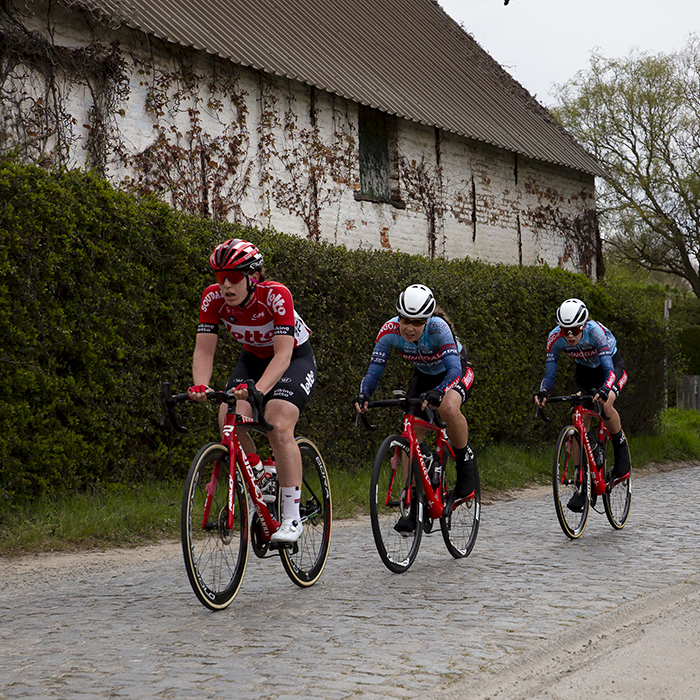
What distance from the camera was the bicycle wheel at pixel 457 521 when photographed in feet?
23.2

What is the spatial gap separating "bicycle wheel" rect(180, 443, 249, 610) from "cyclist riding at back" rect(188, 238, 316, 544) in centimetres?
29

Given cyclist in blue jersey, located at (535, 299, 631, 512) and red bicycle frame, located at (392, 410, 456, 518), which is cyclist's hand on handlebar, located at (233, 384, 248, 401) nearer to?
red bicycle frame, located at (392, 410, 456, 518)

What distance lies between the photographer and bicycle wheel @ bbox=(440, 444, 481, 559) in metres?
7.07

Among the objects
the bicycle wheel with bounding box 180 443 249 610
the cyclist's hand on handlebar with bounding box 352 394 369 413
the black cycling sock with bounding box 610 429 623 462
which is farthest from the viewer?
the black cycling sock with bounding box 610 429 623 462

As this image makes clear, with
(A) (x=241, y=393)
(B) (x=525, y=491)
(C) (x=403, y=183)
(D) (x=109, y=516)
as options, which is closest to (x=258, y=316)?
(A) (x=241, y=393)

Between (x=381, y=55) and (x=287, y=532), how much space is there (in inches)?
622

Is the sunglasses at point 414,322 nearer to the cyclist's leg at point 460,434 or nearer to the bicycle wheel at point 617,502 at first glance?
the cyclist's leg at point 460,434

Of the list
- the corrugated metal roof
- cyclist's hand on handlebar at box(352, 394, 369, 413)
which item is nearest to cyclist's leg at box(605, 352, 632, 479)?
cyclist's hand on handlebar at box(352, 394, 369, 413)

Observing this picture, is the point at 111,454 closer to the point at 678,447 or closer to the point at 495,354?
the point at 495,354

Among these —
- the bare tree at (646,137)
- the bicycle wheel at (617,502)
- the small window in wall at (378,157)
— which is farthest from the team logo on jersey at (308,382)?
the bare tree at (646,137)

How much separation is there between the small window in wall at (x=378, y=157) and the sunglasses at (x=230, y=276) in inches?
482

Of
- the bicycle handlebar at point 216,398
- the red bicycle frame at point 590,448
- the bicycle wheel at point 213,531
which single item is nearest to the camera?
the bicycle wheel at point 213,531

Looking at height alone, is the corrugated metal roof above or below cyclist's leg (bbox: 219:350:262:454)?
above

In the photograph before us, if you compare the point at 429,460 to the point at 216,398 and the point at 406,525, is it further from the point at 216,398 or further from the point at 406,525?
the point at 216,398
